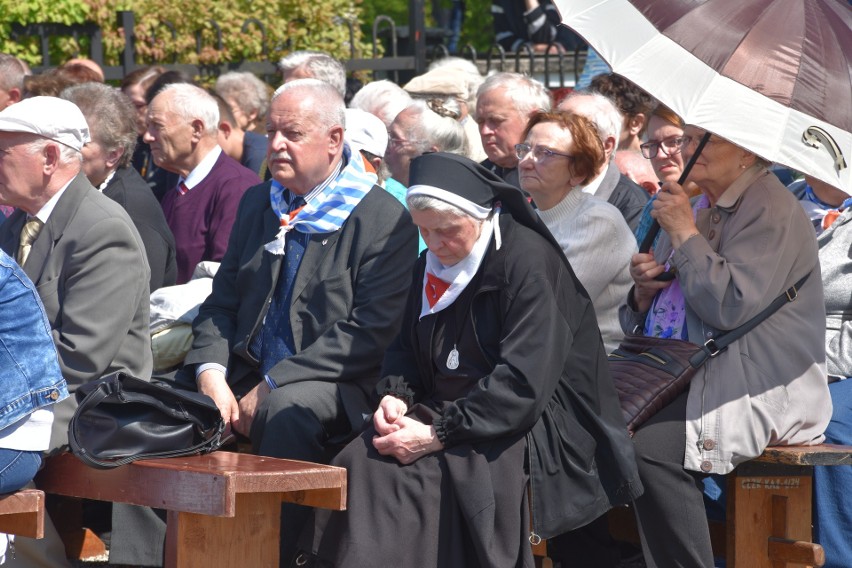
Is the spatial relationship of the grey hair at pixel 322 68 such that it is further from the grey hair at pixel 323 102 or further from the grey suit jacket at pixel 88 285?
the grey suit jacket at pixel 88 285

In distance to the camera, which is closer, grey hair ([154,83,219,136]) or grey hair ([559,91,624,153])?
grey hair ([559,91,624,153])

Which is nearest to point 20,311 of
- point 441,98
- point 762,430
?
point 762,430

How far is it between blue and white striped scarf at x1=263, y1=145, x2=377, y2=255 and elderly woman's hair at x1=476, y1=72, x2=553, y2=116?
1.52 meters

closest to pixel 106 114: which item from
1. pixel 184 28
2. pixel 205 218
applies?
pixel 205 218

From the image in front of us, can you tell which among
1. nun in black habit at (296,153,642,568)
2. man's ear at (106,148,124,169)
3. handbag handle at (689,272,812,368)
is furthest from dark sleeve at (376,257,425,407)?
man's ear at (106,148,124,169)

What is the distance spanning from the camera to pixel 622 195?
18.8 feet

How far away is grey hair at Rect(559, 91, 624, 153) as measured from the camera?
582cm

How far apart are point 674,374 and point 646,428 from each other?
221mm

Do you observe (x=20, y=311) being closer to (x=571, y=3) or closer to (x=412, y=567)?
(x=412, y=567)

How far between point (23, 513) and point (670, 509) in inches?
84.3

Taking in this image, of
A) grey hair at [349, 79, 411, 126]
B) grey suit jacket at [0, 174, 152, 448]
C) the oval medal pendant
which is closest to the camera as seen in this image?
the oval medal pendant

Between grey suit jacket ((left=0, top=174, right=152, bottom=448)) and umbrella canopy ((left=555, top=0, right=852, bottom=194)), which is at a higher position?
umbrella canopy ((left=555, top=0, right=852, bottom=194))

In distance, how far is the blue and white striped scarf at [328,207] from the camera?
498 centimetres

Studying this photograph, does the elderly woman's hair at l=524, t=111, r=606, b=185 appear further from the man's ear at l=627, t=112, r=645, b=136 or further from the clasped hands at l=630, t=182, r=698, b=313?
the man's ear at l=627, t=112, r=645, b=136
